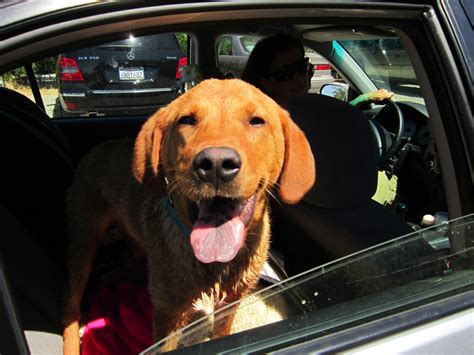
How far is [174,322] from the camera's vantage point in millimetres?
2148

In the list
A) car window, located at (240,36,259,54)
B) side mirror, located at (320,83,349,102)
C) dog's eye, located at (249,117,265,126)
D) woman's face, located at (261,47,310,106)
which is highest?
car window, located at (240,36,259,54)

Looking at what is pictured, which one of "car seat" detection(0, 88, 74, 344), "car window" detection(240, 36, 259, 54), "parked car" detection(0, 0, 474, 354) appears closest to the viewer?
"parked car" detection(0, 0, 474, 354)

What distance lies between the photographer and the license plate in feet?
27.5

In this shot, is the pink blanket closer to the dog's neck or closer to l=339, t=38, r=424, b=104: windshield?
the dog's neck

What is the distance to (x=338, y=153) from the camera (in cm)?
248

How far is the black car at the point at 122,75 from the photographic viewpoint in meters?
7.02

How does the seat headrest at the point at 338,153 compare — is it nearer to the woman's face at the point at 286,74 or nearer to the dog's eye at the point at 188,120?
the woman's face at the point at 286,74

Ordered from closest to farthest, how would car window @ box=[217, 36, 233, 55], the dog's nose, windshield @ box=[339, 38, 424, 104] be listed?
the dog's nose < windshield @ box=[339, 38, 424, 104] < car window @ box=[217, 36, 233, 55]

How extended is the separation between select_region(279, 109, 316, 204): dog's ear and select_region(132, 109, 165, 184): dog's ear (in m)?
0.60

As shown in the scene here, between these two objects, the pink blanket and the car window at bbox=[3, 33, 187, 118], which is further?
the car window at bbox=[3, 33, 187, 118]

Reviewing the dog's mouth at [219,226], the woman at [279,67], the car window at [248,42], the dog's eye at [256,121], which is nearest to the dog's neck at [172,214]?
the dog's mouth at [219,226]

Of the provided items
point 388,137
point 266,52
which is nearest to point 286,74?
point 266,52

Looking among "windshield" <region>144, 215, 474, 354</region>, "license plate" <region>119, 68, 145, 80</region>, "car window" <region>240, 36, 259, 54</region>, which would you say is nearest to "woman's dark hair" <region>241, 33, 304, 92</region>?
"car window" <region>240, 36, 259, 54</region>

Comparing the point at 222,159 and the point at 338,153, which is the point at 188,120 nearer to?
the point at 222,159
